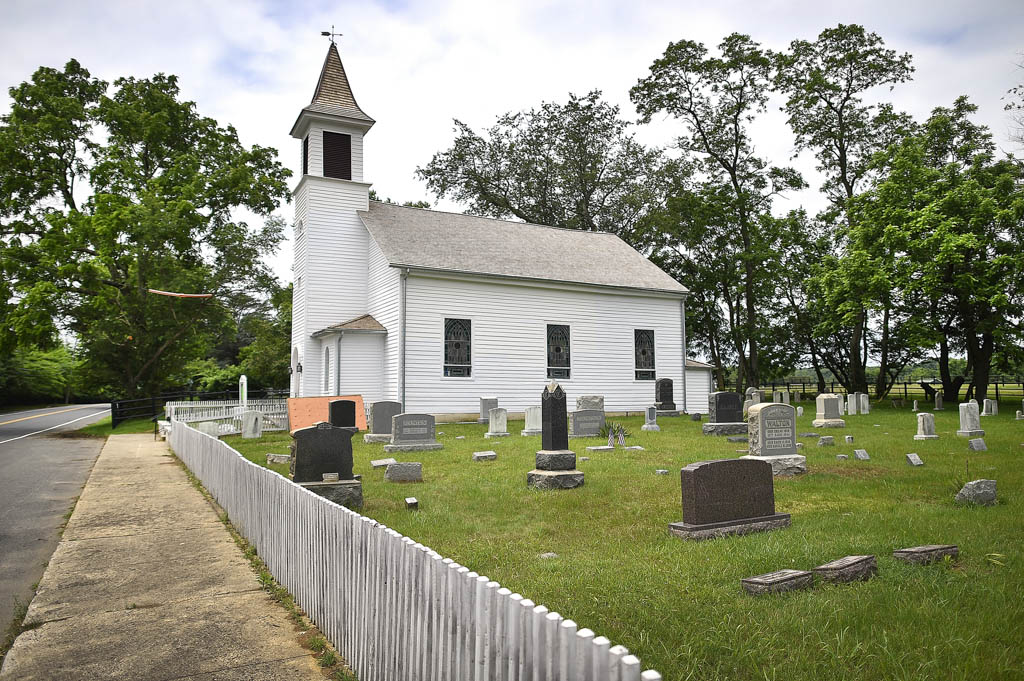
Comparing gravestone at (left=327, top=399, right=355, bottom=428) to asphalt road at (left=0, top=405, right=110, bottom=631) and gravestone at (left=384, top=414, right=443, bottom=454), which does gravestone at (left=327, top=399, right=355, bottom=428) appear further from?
asphalt road at (left=0, top=405, right=110, bottom=631)

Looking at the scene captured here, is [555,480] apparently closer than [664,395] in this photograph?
Yes

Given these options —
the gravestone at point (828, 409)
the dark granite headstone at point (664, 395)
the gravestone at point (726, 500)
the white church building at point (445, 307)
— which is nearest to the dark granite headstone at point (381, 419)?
the white church building at point (445, 307)

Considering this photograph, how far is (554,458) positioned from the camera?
10.2 metres

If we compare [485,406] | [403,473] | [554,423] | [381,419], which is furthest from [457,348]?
[554,423]

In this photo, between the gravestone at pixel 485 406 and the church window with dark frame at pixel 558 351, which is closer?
the gravestone at pixel 485 406

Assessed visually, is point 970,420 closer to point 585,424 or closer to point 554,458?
point 585,424

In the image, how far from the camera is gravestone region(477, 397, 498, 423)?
23375mm

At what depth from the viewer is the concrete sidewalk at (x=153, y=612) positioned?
437 centimetres

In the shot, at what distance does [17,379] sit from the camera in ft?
169

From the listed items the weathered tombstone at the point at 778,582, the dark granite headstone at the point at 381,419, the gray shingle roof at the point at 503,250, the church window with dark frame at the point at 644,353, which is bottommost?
the weathered tombstone at the point at 778,582

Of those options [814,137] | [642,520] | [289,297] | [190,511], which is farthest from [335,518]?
[814,137]

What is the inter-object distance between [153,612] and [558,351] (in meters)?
21.6

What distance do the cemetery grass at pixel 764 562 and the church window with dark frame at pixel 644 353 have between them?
15.9 metres

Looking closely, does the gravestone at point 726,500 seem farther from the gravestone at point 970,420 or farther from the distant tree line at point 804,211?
the distant tree line at point 804,211
